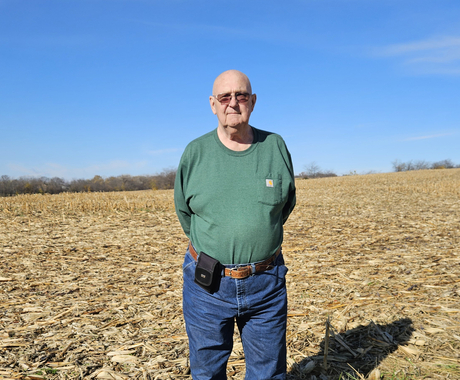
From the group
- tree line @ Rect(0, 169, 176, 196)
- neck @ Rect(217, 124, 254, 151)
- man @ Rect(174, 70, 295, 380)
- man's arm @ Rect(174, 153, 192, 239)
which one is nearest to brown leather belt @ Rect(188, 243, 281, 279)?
man @ Rect(174, 70, 295, 380)

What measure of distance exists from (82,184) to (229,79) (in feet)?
163

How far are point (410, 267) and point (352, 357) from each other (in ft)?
12.4

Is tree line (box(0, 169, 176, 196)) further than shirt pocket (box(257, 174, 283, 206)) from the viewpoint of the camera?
Yes

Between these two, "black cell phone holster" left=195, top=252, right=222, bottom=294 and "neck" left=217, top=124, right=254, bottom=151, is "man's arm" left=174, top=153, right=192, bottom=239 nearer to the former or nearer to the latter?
"neck" left=217, top=124, right=254, bottom=151

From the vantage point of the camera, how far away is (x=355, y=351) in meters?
4.04

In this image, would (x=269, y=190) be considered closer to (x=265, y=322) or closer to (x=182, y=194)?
(x=182, y=194)

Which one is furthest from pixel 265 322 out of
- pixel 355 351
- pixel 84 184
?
pixel 84 184

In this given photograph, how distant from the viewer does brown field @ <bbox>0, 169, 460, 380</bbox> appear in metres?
3.83

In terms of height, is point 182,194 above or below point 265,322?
above

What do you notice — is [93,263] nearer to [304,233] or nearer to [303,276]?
[303,276]

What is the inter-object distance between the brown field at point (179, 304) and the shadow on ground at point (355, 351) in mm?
15

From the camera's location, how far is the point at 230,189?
7.45ft

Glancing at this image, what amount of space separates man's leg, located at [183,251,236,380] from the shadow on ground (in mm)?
1547

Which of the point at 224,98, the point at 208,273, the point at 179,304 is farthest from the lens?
the point at 179,304
